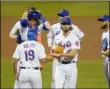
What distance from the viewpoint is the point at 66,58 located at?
29.3 feet

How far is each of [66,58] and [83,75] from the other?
12.4 feet

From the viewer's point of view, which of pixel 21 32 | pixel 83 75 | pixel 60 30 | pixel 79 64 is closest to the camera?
pixel 21 32

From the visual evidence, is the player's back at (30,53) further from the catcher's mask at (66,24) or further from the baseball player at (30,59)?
the catcher's mask at (66,24)

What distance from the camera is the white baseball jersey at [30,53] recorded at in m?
8.00

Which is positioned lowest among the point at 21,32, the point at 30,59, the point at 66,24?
the point at 30,59

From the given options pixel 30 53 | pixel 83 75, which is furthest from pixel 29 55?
pixel 83 75

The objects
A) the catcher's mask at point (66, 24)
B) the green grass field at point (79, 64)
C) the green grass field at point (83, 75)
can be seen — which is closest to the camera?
the catcher's mask at point (66, 24)

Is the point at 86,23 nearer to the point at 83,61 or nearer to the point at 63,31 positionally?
the point at 83,61

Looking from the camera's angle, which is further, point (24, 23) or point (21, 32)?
point (21, 32)

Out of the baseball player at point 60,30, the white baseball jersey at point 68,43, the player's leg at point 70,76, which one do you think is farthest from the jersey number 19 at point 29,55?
the baseball player at point 60,30

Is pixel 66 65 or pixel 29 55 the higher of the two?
pixel 29 55

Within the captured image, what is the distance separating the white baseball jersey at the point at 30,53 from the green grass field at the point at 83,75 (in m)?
3.18

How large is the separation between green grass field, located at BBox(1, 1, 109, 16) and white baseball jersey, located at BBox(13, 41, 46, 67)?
46.8ft

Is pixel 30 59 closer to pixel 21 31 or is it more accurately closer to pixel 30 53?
pixel 30 53
